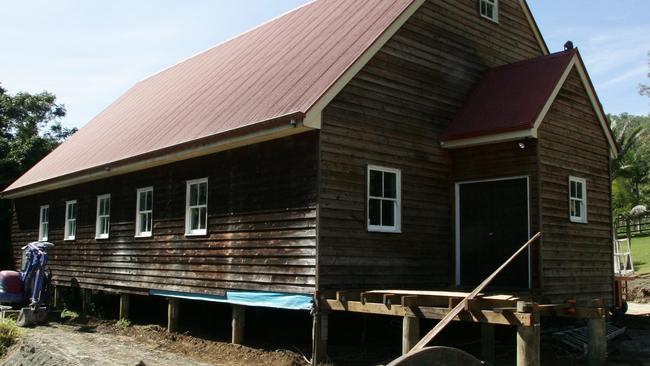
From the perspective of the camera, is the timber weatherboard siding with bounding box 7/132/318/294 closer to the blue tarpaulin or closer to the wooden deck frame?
the blue tarpaulin

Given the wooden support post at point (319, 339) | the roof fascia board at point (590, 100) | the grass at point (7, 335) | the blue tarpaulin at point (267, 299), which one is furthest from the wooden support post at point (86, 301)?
the roof fascia board at point (590, 100)

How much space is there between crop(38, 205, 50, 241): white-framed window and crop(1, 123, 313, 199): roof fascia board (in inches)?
32.1

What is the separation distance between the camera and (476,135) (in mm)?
13641

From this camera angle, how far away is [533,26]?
17969 mm

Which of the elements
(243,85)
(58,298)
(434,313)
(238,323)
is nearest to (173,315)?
(238,323)

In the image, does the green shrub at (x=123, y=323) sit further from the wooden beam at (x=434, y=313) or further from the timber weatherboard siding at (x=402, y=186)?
the wooden beam at (x=434, y=313)

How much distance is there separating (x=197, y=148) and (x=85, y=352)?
4.78 meters

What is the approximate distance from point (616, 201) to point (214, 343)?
4350 centimetres

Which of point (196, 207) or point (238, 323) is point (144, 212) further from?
point (238, 323)

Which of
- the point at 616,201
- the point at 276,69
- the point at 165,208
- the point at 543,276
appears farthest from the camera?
the point at 616,201

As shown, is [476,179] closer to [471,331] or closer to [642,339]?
[471,331]

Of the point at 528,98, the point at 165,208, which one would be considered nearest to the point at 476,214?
the point at 528,98

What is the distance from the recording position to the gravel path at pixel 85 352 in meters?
12.7

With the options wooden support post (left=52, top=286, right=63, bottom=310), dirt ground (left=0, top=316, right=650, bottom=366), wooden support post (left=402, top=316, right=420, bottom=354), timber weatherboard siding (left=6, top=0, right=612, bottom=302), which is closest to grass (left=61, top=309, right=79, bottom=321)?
wooden support post (left=52, top=286, right=63, bottom=310)
